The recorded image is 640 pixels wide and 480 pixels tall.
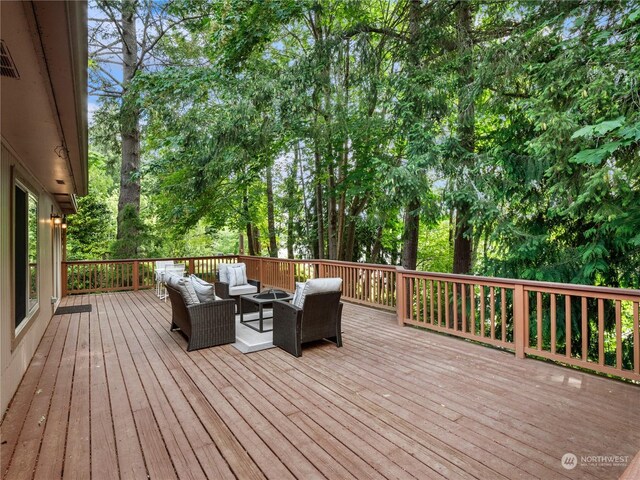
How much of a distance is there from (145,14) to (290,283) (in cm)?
895

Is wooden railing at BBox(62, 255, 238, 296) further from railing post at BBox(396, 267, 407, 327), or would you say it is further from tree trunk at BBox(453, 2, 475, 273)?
tree trunk at BBox(453, 2, 475, 273)

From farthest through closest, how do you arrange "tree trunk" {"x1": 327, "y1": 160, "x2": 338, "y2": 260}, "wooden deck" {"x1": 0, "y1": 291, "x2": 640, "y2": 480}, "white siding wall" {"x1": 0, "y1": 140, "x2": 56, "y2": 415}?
"tree trunk" {"x1": 327, "y1": 160, "x2": 338, "y2": 260}
"white siding wall" {"x1": 0, "y1": 140, "x2": 56, "y2": 415}
"wooden deck" {"x1": 0, "y1": 291, "x2": 640, "y2": 480}

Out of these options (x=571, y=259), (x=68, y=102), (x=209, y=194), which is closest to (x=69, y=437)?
(x=68, y=102)

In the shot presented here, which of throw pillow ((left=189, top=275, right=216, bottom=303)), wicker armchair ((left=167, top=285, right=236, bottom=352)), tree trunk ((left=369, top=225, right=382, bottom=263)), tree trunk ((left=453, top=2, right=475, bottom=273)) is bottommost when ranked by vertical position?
wicker armchair ((left=167, top=285, right=236, bottom=352))

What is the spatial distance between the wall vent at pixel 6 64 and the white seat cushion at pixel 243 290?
4.93 metres

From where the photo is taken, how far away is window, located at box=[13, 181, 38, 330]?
12.4ft

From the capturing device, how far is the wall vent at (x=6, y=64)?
1.63 m

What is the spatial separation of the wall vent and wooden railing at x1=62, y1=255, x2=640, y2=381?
15.1 ft

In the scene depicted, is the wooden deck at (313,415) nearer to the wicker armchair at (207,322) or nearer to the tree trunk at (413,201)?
the wicker armchair at (207,322)

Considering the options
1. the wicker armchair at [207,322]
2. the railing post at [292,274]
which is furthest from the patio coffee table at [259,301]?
the railing post at [292,274]

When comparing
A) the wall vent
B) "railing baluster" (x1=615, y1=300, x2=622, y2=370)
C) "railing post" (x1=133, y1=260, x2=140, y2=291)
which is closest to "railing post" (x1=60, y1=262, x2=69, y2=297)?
"railing post" (x1=133, y1=260, x2=140, y2=291)

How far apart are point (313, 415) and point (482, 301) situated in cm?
262

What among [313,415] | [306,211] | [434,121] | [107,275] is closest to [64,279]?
[107,275]

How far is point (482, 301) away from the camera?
421 centimetres
